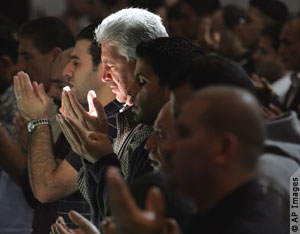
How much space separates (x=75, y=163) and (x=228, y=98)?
4.77 ft

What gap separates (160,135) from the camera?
1933 mm

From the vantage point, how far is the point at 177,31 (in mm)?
6395

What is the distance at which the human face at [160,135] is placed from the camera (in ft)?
6.27

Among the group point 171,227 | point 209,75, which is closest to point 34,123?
point 209,75

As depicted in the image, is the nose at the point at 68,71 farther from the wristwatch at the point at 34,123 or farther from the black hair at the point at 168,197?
the black hair at the point at 168,197

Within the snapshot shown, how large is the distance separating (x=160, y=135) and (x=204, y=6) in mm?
4473

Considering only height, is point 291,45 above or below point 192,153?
below

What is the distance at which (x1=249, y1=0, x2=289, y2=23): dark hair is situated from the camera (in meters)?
5.36

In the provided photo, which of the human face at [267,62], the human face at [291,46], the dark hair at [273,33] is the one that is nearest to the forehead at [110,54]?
the human face at [291,46]

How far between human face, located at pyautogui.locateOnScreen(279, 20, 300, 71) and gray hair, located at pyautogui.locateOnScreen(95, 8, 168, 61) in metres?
1.99

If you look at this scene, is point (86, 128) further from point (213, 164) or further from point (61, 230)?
point (213, 164)

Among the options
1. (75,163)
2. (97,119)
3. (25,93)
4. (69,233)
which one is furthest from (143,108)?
(25,93)

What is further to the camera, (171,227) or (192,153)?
(171,227)

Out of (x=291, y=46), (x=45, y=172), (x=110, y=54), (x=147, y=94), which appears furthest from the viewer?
(x=291, y=46)
